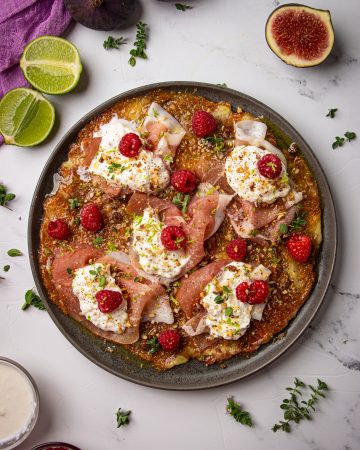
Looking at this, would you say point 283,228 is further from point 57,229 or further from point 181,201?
point 57,229

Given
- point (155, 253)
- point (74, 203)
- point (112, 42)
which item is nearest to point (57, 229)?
point (74, 203)

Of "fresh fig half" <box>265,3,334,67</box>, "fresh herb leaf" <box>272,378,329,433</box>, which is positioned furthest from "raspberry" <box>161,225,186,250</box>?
"fresh fig half" <box>265,3,334,67</box>

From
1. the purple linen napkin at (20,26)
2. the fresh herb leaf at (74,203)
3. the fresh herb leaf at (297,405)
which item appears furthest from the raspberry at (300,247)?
the purple linen napkin at (20,26)

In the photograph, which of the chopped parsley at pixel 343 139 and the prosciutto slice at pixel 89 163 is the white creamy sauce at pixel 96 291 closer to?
the prosciutto slice at pixel 89 163

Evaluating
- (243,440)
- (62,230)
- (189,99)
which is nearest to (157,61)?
(189,99)

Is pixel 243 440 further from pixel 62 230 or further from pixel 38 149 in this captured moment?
pixel 38 149
